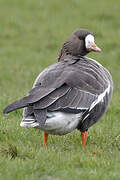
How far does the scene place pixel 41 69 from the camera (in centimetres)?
1405

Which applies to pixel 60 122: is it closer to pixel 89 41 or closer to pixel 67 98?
pixel 67 98

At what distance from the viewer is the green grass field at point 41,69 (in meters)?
5.72

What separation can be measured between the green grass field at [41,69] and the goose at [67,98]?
0.37m

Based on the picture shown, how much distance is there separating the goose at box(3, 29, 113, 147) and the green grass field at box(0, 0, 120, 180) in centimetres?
37

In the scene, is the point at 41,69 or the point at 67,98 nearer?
the point at 67,98

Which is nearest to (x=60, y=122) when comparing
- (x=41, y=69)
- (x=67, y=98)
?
(x=67, y=98)

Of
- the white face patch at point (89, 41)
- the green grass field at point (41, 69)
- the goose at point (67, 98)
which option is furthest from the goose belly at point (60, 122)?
the white face patch at point (89, 41)

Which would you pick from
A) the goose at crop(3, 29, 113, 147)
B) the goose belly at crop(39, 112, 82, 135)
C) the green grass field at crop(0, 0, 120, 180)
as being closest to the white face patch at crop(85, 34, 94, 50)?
the goose at crop(3, 29, 113, 147)

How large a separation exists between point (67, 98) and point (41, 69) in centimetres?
756

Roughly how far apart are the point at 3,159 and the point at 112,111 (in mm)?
4204

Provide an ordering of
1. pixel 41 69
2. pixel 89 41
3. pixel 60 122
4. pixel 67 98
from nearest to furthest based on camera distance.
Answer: pixel 60 122
pixel 67 98
pixel 89 41
pixel 41 69

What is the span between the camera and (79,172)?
5.58 m

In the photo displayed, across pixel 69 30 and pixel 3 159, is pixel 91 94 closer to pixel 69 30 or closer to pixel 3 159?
pixel 3 159

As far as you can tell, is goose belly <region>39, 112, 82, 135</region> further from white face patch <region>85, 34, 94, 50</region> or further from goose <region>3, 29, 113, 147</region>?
white face patch <region>85, 34, 94, 50</region>
